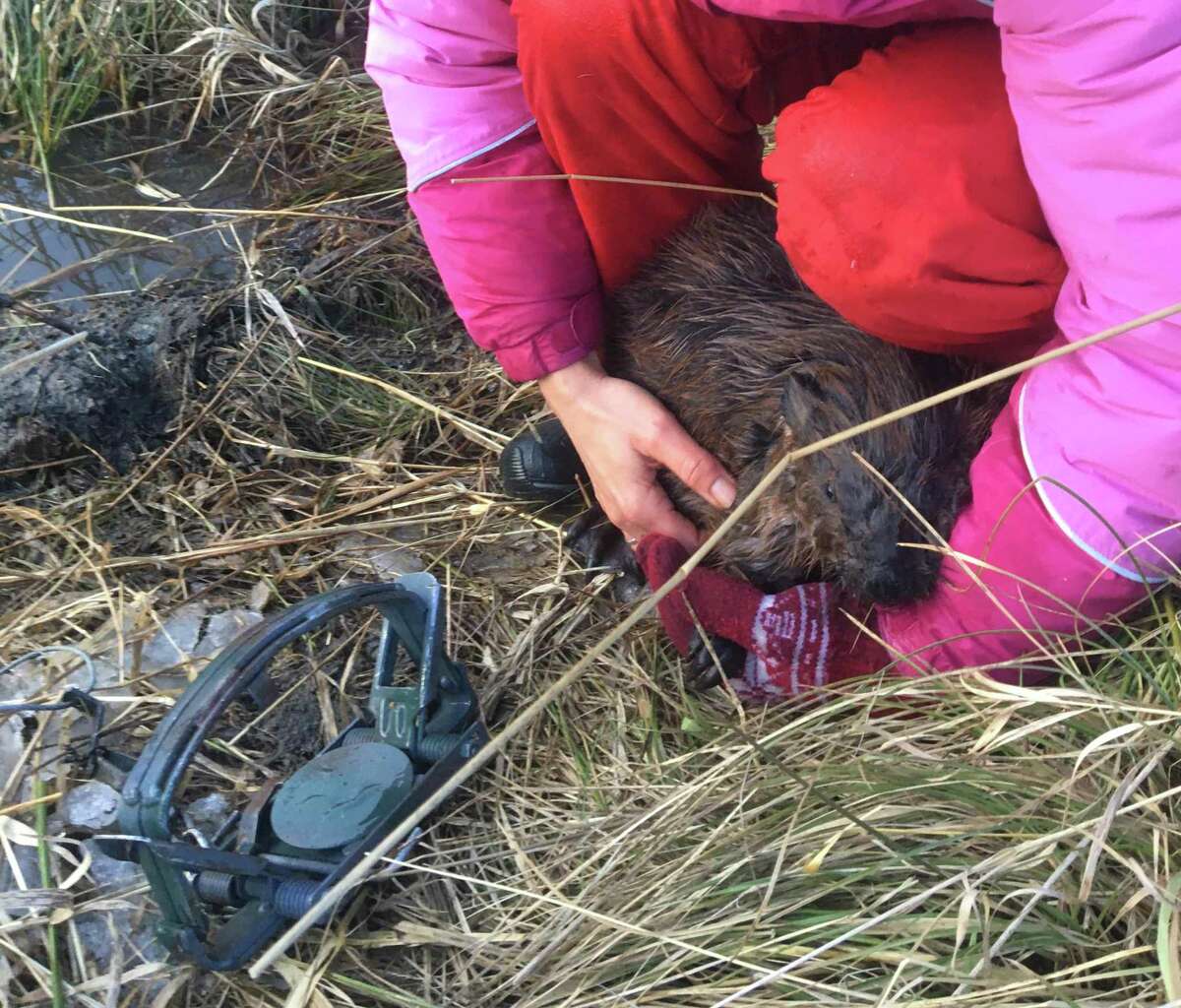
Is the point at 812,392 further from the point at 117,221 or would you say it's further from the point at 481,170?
the point at 117,221

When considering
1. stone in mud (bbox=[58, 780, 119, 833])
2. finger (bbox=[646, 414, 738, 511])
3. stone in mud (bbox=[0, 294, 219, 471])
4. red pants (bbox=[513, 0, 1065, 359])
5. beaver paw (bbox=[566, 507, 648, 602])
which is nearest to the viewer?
red pants (bbox=[513, 0, 1065, 359])

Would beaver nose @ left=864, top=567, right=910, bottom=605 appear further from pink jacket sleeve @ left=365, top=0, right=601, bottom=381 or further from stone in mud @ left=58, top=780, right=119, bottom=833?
stone in mud @ left=58, top=780, right=119, bottom=833

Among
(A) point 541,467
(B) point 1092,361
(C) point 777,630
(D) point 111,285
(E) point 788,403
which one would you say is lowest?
(C) point 777,630

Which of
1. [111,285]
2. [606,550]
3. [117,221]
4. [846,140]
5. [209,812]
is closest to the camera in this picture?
[846,140]

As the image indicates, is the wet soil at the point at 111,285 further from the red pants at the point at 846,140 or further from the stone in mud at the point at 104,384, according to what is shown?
the red pants at the point at 846,140

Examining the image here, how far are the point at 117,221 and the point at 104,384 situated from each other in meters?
0.83

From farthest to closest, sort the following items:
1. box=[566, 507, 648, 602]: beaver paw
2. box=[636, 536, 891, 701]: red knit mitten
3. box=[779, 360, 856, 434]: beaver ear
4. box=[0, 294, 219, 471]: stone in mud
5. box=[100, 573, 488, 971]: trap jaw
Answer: box=[0, 294, 219, 471]: stone in mud < box=[566, 507, 648, 602]: beaver paw < box=[779, 360, 856, 434]: beaver ear < box=[636, 536, 891, 701]: red knit mitten < box=[100, 573, 488, 971]: trap jaw

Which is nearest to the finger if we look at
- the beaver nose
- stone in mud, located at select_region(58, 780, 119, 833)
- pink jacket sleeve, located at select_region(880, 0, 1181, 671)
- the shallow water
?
the beaver nose

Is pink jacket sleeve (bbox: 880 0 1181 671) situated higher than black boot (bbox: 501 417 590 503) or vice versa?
pink jacket sleeve (bbox: 880 0 1181 671)

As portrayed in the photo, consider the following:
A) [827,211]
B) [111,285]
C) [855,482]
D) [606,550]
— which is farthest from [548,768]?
[111,285]

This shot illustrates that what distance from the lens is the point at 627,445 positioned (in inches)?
86.4

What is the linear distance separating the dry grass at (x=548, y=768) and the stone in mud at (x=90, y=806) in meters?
0.02

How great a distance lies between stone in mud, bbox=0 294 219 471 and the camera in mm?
2420

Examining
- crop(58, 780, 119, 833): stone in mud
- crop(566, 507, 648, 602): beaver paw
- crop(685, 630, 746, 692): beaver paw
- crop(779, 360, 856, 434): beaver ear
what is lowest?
crop(685, 630, 746, 692): beaver paw
